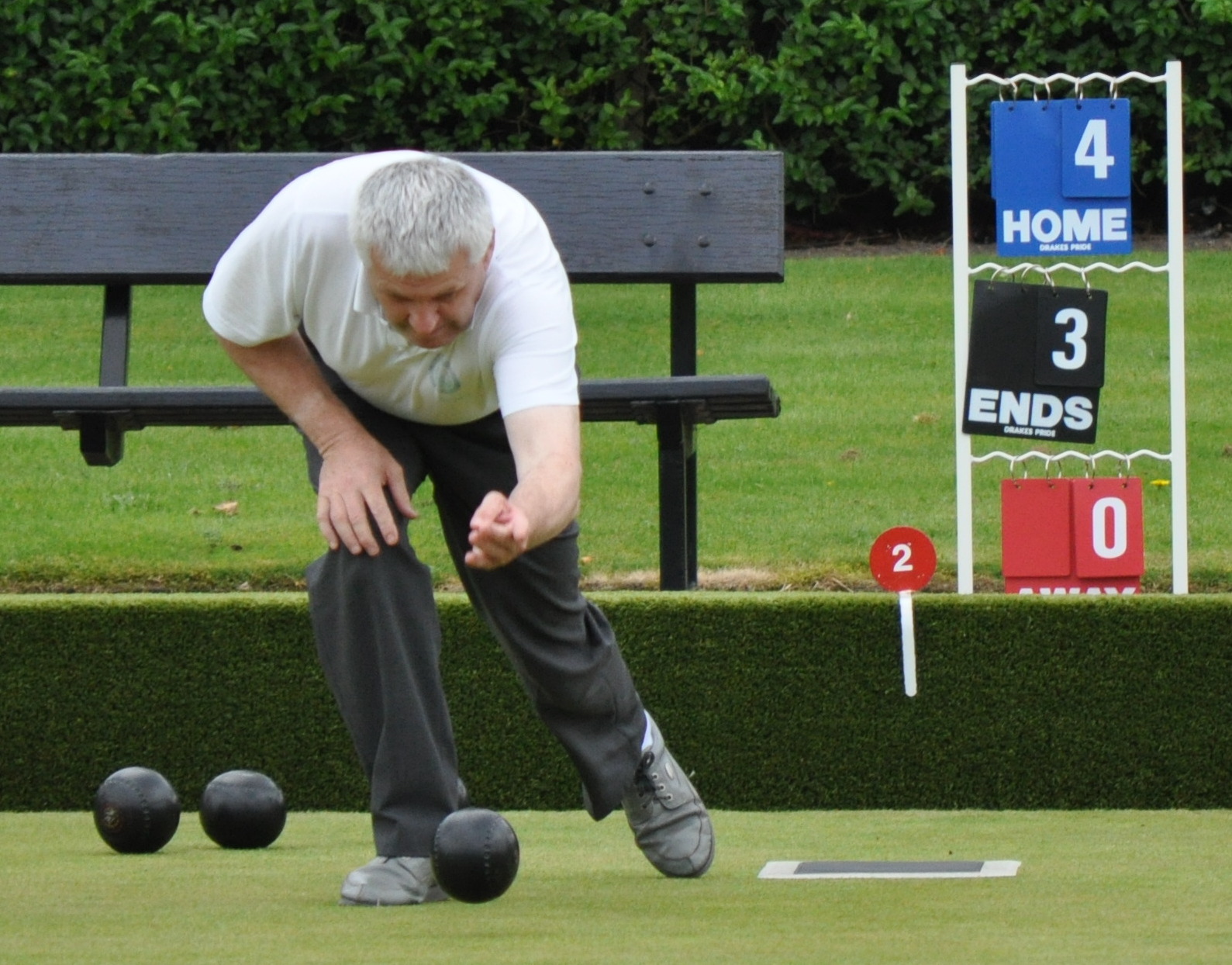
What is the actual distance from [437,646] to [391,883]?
378 millimetres

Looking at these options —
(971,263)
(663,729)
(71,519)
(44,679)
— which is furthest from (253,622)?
(971,263)

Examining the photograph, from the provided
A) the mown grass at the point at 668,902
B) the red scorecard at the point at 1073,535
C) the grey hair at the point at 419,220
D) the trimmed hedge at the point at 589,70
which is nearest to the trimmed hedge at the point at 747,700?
the mown grass at the point at 668,902

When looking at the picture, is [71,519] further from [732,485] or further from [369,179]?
[369,179]

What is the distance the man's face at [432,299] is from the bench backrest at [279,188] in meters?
2.35

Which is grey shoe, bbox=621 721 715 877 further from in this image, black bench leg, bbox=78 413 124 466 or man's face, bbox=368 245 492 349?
black bench leg, bbox=78 413 124 466

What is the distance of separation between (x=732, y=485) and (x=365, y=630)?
4.27 meters

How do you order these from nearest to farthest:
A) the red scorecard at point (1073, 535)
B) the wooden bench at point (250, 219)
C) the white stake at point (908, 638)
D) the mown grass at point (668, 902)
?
the mown grass at point (668, 902) → the white stake at point (908, 638) → the wooden bench at point (250, 219) → the red scorecard at point (1073, 535)

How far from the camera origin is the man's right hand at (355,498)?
3.02 metres

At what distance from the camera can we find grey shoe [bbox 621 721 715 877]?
3410mm

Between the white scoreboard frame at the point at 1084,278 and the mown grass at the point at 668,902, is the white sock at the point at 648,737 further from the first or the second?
the white scoreboard frame at the point at 1084,278

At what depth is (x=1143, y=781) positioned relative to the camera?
4426 millimetres

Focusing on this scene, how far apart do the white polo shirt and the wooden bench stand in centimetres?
165

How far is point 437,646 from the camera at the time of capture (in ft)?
10.3

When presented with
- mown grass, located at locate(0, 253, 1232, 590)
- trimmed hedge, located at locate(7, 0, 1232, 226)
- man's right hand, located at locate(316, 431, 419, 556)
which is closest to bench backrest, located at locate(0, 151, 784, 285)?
mown grass, located at locate(0, 253, 1232, 590)
